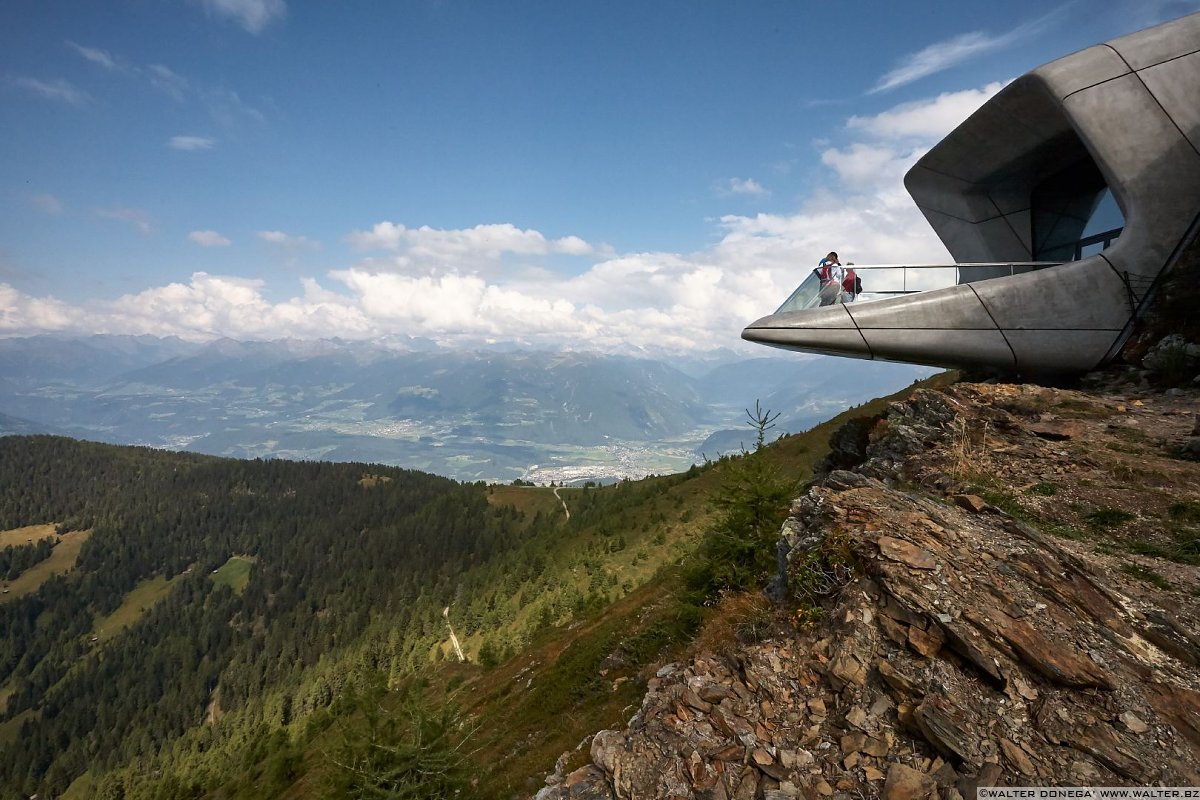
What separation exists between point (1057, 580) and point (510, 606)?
88.4 m

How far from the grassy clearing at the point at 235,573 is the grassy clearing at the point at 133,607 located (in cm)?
1656

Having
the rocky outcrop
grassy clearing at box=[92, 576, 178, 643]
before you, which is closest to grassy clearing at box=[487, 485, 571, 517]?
grassy clearing at box=[92, 576, 178, 643]

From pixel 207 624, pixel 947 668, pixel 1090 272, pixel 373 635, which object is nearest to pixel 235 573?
pixel 207 624

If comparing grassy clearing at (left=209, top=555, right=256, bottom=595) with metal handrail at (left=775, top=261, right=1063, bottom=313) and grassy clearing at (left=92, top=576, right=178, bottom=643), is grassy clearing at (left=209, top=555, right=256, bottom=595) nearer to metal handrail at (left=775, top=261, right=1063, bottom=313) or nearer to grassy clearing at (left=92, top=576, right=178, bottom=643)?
grassy clearing at (left=92, top=576, right=178, bottom=643)

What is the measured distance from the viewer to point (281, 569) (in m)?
182

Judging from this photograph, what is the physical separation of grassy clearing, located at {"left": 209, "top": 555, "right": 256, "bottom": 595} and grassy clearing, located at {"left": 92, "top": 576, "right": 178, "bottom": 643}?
54.3 ft

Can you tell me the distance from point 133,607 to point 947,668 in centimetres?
26238

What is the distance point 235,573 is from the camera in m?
190

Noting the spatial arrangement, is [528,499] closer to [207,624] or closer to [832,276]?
[207,624]

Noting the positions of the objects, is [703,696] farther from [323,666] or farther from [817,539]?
[323,666]

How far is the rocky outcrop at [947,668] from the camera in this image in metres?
5.88

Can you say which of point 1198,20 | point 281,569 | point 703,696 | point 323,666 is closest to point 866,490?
point 703,696

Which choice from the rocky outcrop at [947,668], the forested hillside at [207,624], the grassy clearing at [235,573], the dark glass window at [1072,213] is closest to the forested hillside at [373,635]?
the forested hillside at [207,624]

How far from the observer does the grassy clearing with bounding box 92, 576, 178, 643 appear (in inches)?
6767
